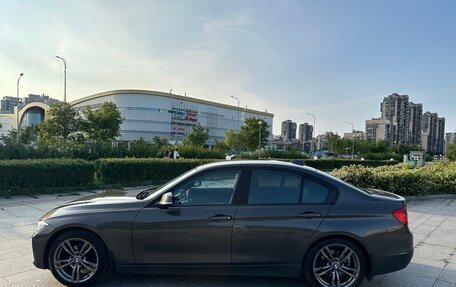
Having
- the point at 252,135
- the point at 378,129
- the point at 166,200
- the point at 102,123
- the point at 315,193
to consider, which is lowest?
the point at 166,200

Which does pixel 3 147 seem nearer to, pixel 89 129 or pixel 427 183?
pixel 427 183

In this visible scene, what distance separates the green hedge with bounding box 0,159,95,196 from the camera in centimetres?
998

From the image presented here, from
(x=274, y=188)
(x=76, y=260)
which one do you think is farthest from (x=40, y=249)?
(x=274, y=188)

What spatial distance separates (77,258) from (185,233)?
1.28 m

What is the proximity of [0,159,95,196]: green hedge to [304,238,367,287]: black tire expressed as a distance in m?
9.43

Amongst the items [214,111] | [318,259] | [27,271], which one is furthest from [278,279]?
[214,111]

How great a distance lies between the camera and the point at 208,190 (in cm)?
399

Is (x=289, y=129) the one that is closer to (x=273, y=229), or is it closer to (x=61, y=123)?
(x=61, y=123)

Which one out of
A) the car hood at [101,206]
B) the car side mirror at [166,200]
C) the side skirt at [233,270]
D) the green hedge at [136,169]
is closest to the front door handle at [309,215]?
the side skirt at [233,270]

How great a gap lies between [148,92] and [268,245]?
9435 cm

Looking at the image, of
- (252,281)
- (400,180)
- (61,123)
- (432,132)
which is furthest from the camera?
(432,132)

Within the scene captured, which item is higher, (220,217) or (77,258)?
(220,217)

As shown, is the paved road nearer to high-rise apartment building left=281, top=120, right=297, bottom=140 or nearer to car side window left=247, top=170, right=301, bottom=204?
car side window left=247, top=170, right=301, bottom=204

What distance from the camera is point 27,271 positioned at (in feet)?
14.3
